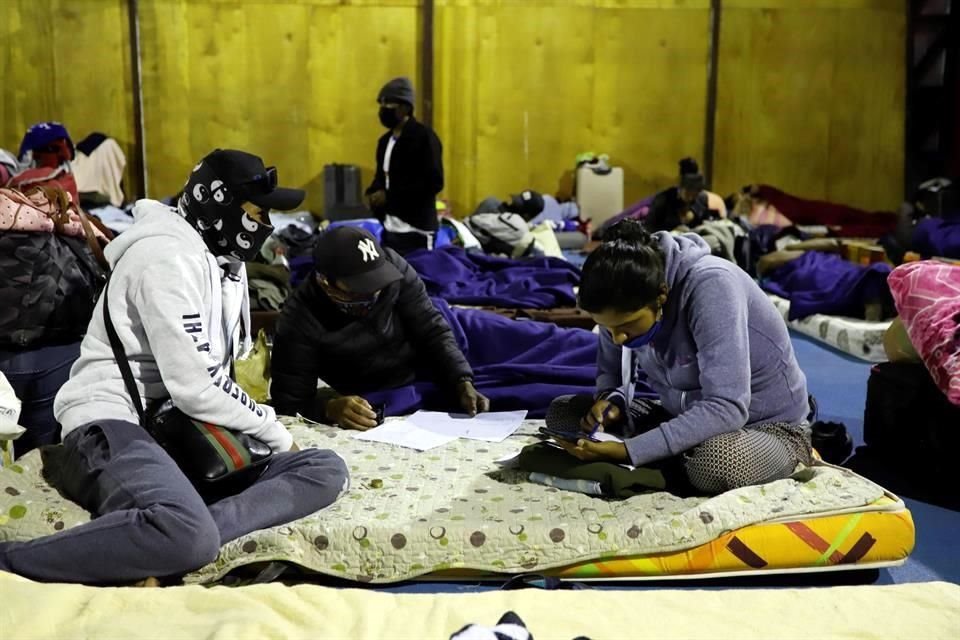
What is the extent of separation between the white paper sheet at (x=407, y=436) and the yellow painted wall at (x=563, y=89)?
6314 mm

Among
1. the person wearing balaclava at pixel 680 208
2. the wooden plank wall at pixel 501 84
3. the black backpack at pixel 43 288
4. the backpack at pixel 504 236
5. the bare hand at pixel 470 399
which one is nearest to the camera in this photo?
the black backpack at pixel 43 288

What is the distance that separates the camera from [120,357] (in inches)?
91.7

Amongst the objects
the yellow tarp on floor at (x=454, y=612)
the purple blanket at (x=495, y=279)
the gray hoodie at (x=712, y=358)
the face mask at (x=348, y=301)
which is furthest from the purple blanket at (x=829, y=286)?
the yellow tarp on floor at (x=454, y=612)

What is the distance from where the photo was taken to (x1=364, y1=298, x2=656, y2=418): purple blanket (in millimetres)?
3297

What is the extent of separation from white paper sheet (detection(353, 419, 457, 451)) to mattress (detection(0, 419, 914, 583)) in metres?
0.50

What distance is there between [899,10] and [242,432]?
8.90 meters

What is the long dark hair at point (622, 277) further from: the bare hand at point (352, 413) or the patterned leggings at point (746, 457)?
the bare hand at point (352, 413)

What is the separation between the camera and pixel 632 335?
8.13 ft

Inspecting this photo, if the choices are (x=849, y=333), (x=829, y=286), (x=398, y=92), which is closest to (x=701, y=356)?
(x=849, y=333)

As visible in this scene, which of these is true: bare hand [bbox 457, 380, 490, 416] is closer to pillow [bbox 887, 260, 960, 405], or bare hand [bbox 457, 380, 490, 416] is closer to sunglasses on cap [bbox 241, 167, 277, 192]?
sunglasses on cap [bbox 241, 167, 277, 192]

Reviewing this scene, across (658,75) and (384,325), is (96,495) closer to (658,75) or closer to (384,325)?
(384,325)

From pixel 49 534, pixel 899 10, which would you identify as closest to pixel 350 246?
pixel 49 534

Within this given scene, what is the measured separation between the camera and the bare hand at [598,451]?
2.46 m

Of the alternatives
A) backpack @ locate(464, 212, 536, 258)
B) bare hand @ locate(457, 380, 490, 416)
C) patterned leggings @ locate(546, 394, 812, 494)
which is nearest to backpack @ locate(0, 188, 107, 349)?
bare hand @ locate(457, 380, 490, 416)
